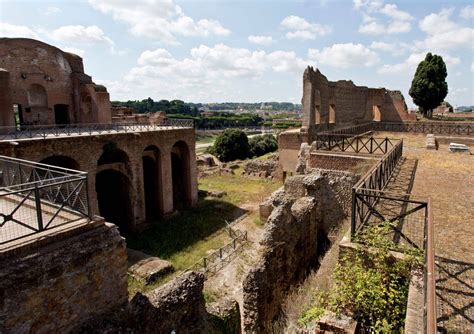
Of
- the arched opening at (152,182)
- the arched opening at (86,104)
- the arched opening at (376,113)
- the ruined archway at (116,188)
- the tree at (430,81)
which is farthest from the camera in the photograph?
the tree at (430,81)

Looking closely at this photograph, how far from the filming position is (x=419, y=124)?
2694cm

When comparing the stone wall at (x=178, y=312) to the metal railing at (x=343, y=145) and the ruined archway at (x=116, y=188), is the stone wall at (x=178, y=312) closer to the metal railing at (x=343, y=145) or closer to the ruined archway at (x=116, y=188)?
the metal railing at (x=343, y=145)

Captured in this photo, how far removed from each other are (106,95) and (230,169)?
14290 mm

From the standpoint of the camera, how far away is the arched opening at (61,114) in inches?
954

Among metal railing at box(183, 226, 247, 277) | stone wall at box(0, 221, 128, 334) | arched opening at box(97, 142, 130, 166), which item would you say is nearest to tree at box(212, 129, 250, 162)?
arched opening at box(97, 142, 130, 166)

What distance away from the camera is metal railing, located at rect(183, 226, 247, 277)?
13094mm

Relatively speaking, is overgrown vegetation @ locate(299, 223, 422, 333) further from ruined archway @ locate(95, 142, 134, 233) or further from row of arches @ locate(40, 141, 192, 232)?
ruined archway @ locate(95, 142, 134, 233)

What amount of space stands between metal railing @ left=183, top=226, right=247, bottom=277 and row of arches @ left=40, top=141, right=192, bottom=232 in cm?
596

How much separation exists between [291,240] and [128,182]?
1154 centimetres

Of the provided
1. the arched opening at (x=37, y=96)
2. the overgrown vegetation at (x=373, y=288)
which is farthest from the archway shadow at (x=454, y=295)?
the arched opening at (x=37, y=96)

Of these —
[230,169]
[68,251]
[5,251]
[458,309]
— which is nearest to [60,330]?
[68,251]

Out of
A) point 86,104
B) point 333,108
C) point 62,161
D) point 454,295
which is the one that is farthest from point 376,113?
point 454,295

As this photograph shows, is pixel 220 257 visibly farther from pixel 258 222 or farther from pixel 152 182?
pixel 152 182

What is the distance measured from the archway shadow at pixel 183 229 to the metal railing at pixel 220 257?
5.87 feet
